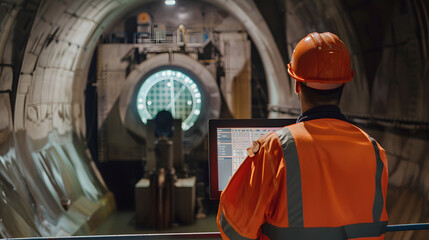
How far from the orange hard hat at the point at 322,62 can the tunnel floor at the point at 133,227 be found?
6211 mm

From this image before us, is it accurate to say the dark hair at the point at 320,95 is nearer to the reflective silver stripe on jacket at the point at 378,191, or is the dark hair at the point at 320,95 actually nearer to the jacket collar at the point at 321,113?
the jacket collar at the point at 321,113

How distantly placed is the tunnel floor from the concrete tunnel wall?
0.20m

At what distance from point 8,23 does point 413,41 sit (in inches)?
161

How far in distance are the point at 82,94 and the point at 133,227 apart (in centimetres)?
280

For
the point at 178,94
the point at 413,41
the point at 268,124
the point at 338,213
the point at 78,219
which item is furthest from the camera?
the point at 178,94

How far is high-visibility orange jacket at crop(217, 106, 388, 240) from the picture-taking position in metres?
1.78

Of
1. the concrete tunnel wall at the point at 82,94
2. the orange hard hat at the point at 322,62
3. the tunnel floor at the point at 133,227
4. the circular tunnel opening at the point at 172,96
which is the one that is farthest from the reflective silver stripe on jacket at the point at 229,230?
the circular tunnel opening at the point at 172,96

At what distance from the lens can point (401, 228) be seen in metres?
2.79

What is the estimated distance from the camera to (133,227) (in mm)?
7949

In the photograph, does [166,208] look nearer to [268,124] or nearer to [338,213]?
[268,124]

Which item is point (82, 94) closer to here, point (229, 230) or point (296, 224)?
point (229, 230)

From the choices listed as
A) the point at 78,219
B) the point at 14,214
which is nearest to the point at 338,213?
the point at 14,214

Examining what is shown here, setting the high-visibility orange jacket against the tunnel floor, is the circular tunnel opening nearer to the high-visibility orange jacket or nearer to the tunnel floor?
the tunnel floor

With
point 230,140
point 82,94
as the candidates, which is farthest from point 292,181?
point 82,94
